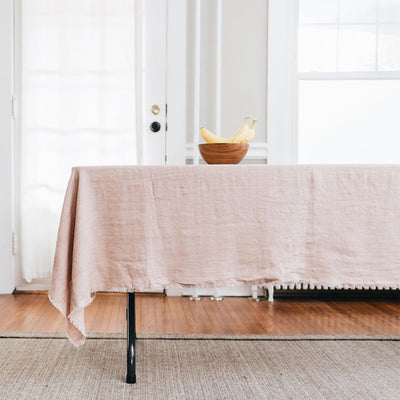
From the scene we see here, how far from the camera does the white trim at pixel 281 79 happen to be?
3086 millimetres

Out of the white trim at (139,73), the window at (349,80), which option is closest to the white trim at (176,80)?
the white trim at (139,73)

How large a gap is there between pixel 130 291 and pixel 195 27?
198 cm

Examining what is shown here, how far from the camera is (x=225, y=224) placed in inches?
62.2

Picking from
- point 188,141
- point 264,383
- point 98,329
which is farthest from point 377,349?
point 188,141

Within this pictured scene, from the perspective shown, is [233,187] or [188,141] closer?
[233,187]

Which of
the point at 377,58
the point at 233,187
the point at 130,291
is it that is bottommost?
the point at 130,291

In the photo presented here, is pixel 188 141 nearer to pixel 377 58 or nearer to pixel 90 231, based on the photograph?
pixel 377 58

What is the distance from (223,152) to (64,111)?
1611mm

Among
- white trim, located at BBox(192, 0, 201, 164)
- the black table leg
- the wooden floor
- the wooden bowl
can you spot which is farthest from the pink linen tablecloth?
white trim, located at BBox(192, 0, 201, 164)

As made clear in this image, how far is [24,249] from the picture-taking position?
3.13 metres

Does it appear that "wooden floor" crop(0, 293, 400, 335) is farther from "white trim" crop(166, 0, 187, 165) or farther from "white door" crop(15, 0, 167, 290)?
"white trim" crop(166, 0, 187, 165)

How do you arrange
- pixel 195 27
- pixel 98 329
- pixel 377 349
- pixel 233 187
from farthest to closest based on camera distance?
pixel 195 27
pixel 98 329
pixel 377 349
pixel 233 187

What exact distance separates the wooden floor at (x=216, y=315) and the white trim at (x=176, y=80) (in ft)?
2.93

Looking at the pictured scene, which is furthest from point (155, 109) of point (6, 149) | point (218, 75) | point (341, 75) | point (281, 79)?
point (341, 75)
